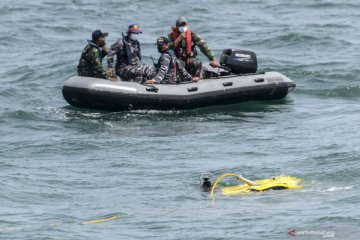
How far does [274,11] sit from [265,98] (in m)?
12.0

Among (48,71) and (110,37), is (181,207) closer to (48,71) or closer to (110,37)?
(48,71)

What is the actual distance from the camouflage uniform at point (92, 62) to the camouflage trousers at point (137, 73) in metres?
0.46

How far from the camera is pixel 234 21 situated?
1048 inches

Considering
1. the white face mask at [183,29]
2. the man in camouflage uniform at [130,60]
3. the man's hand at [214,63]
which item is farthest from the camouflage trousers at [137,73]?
the man's hand at [214,63]

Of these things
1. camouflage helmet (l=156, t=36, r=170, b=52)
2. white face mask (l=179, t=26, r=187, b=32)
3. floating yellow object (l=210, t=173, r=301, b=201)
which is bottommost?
floating yellow object (l=210, t=173, r=301, b=201)

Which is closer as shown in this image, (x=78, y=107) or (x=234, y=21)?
(x=78, y=107)

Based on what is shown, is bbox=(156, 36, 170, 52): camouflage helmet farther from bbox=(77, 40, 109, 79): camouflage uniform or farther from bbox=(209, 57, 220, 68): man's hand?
bbox=(209, 57, 220, 68): man's hand

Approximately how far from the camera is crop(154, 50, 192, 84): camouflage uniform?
51.4ft

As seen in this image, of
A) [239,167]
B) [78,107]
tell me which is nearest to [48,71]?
[78,107]

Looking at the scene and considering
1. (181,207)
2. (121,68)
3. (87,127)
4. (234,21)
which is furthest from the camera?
(234,21)

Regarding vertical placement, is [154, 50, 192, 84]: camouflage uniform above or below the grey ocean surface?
above

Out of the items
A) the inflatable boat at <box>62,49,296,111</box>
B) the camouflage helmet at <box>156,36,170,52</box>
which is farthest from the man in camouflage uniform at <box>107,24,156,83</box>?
the camouflage helmet at <box>156,36,170,52</box>

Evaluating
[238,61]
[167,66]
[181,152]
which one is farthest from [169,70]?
[181,152]

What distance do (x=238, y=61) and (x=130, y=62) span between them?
1839 mm
